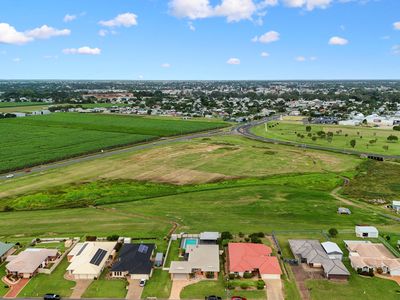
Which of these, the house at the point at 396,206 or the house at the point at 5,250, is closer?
the house at the point at 5,250

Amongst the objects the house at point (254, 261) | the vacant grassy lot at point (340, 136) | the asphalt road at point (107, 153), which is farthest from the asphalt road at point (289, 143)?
the house at point (254, 261)

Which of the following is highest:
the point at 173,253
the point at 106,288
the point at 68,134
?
the point at 68,134

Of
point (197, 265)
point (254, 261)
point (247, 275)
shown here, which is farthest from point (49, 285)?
point (254, 261)

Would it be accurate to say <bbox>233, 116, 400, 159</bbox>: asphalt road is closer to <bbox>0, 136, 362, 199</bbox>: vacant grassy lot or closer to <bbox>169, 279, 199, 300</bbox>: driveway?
<bbox>0, 136, 362, 199</bbox>: vacant grassy lot

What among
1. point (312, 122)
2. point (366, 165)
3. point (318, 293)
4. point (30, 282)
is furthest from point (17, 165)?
point (312, 122)

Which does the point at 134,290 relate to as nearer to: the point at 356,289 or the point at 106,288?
the point at 106,288

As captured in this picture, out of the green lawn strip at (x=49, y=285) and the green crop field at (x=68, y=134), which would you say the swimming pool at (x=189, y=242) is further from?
the green crop field at (x=68, y=134)

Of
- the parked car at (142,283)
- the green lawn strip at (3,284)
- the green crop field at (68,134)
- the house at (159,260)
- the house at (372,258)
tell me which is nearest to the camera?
the green lawn strip at (3,284)
